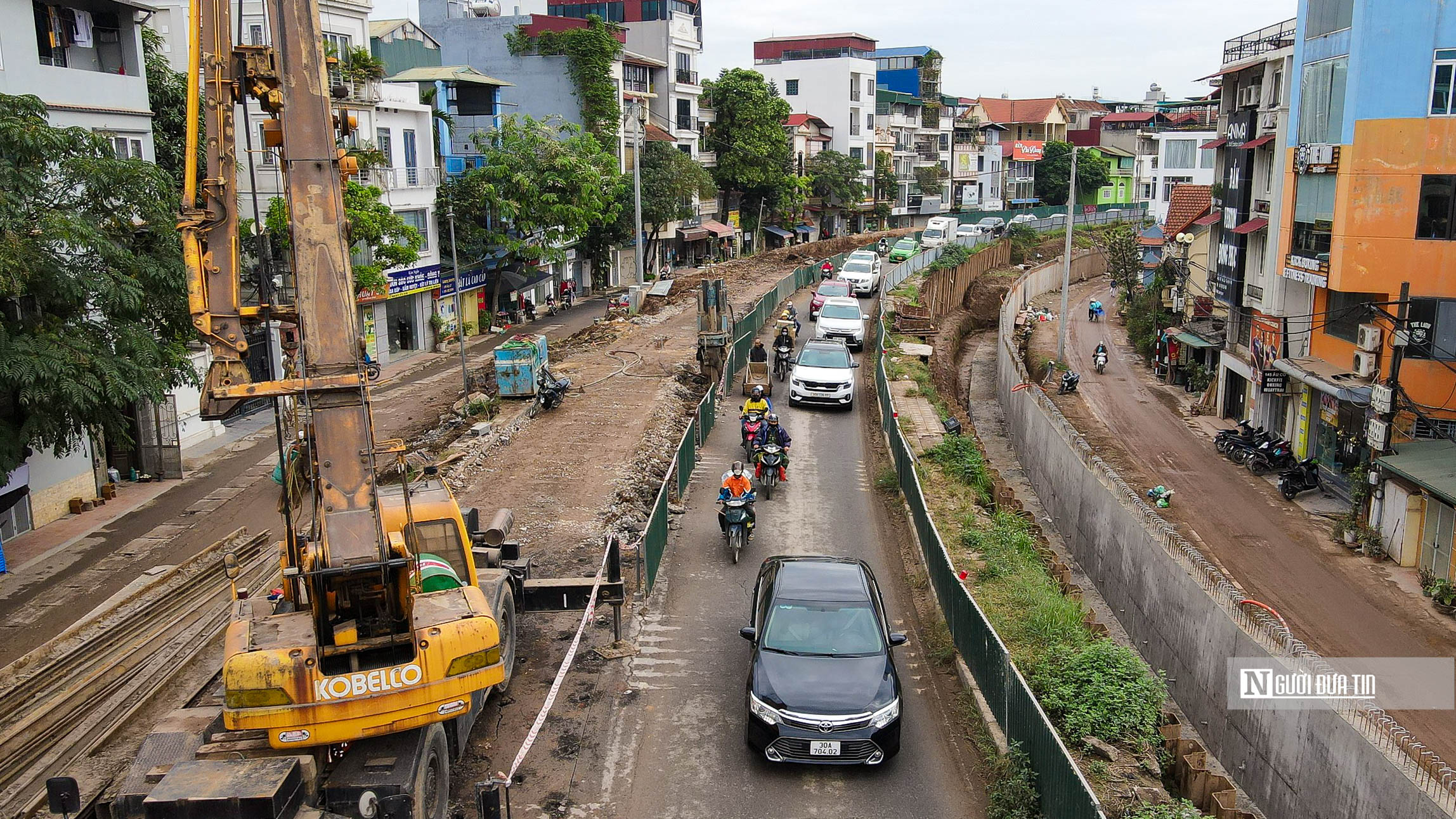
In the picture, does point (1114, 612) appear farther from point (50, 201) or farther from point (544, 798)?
point (50, 201)

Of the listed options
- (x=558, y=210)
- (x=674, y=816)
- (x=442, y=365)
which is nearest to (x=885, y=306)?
(x=558, y=210)

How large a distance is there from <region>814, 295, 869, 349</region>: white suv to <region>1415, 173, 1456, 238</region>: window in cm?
1684

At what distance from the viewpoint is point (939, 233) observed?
70.6 meters

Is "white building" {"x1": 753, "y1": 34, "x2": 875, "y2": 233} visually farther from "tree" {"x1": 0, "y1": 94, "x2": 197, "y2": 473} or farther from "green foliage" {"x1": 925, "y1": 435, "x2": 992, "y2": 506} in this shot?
"tree" {"x1": 0, "y1": 94, "x2": 197, "y2": 473}

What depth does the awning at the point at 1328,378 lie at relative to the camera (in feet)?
81.2

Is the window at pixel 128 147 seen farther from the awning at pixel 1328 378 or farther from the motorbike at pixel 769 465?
the awning at pixel 1328 378

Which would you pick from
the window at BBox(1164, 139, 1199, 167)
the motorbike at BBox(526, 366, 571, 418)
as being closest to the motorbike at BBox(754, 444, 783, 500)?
the motorbike at BBox(526, 366, 571, 418)

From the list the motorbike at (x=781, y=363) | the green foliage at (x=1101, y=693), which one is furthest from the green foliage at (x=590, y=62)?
the green foliage at (x=1101, y=693)

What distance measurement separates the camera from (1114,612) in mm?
20578

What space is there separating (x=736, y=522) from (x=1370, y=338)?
56.2 feet

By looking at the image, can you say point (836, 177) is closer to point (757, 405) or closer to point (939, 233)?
point (939, 233)

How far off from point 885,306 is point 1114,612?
24312 mm

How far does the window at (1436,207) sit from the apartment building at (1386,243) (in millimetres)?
26

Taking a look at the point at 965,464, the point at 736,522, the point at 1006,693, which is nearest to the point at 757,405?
the point at 965,464
